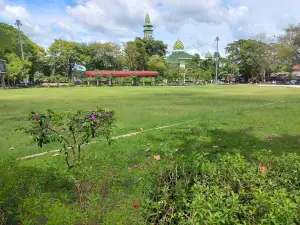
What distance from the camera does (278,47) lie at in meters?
51.0

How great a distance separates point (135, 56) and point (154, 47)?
11296mm

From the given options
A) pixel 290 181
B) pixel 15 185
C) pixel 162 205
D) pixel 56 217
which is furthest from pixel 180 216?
pixel 15 185

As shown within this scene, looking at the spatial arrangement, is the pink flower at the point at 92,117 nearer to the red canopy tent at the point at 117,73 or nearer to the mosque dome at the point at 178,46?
the red canopy tent at the point at 117,73

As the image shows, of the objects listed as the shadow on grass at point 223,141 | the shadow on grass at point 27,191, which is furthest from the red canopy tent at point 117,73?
the shadow on grass at point 27,191

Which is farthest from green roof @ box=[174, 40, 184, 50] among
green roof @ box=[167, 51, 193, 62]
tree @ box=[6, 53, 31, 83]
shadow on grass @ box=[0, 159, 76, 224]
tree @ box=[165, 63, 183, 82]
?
shadow on grass @ box=[0, 159, 76, 224]

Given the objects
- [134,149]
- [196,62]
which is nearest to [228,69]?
[196,62]

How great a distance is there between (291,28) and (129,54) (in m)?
30.2

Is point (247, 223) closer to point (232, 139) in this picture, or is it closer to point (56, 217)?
point (56, 217)

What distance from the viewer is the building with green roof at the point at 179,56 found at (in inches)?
3012

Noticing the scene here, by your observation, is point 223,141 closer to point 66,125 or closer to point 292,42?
point 66,125

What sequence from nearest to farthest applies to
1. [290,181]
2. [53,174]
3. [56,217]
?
[56,217], [290,181], [53,174]

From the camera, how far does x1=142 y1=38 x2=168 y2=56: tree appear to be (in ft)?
221

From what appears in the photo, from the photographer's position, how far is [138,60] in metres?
59.4

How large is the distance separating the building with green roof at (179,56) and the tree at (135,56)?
16.8 m
